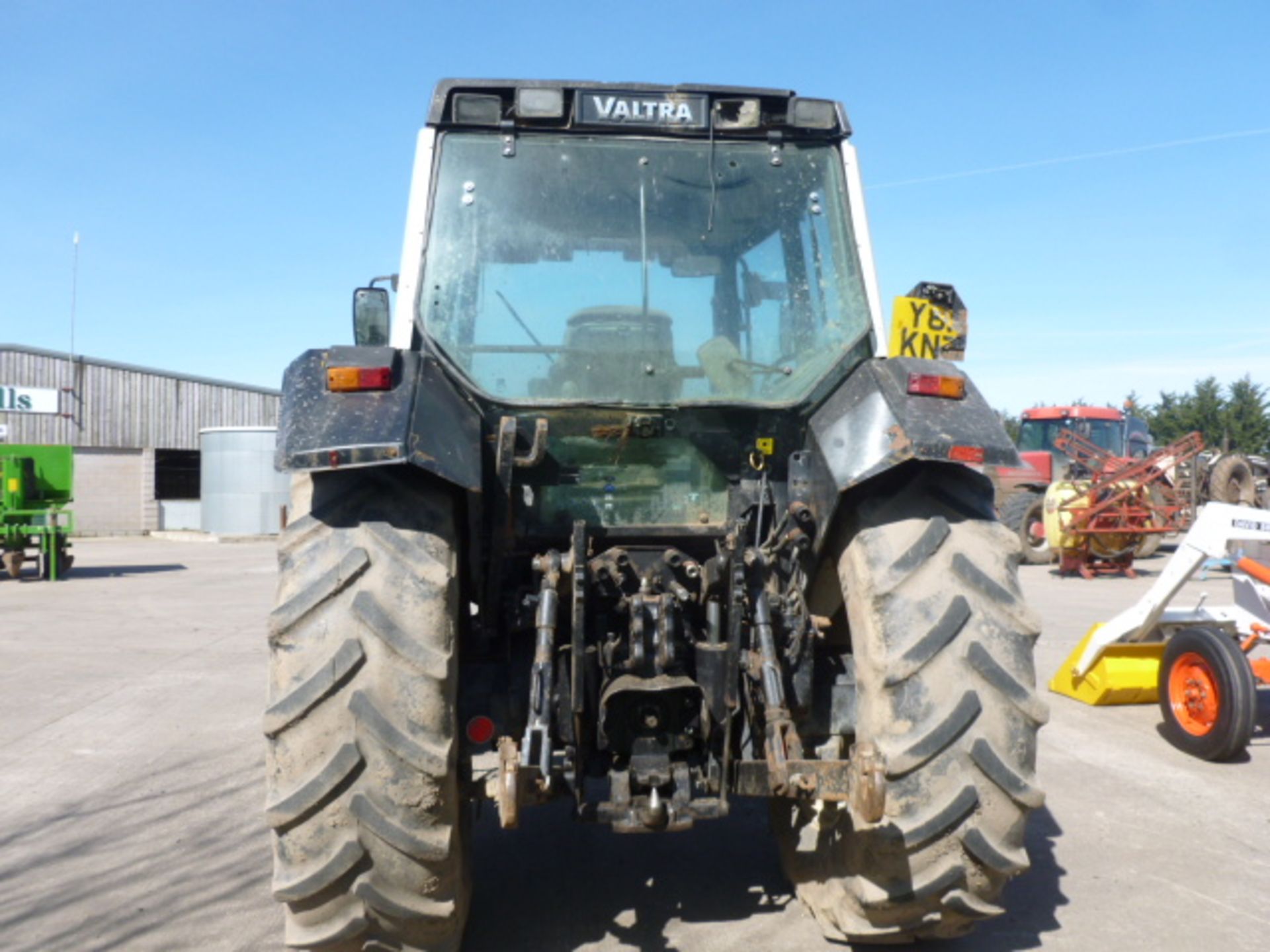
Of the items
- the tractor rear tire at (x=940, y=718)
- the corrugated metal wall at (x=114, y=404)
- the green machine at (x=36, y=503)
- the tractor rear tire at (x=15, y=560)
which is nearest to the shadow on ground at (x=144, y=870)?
the tractor rear tire at (x=940, y=718)

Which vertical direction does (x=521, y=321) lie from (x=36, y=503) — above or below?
above

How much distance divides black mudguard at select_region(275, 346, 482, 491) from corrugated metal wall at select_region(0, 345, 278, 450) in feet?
94.1

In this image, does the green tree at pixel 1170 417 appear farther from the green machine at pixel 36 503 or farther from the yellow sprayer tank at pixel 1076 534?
the green machine at pixel 36 503

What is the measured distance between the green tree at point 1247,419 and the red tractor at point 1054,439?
2383cm

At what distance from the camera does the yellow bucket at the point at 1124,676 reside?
688 cm

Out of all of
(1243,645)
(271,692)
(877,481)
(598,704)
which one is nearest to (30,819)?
(271,692)

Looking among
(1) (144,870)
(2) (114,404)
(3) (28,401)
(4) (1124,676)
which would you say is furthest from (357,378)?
(2) (114,404)

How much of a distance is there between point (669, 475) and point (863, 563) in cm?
76

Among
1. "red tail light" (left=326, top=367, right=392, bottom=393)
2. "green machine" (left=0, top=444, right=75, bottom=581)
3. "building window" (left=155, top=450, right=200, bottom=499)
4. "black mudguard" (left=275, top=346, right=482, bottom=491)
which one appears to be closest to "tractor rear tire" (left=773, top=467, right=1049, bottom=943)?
"black mudguard" (left=275, top=346, right=482, bottom=491)

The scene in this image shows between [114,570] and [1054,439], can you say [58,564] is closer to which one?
[114,570]

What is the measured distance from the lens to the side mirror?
12.7 feet

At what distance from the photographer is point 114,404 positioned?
2906 centimetres

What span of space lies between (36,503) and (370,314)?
15.9 meters

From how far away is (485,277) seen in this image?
3.55 meters
